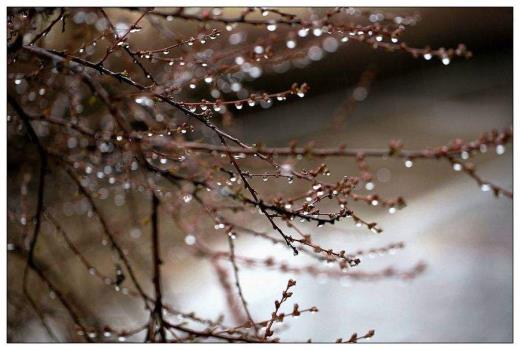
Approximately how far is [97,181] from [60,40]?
70cm

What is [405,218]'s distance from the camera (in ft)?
11.5

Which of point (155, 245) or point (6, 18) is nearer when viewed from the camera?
point (6, 18)

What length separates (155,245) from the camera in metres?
1.32

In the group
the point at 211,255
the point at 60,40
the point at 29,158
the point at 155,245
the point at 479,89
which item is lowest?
the point at 155,245

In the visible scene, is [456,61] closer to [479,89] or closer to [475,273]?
[479,89]

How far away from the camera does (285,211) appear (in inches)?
37.4

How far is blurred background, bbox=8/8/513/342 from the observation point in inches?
100

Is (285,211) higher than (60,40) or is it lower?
lower

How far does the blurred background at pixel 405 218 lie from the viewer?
254 cm

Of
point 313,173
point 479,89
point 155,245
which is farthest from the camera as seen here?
point 479,89

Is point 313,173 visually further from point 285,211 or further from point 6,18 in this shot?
point 6,18

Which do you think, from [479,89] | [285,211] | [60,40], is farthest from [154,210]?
[479,89]

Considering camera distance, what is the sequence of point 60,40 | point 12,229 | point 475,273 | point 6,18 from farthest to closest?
point 475,273 < point 60,40 < point 12,229 < point 6,18

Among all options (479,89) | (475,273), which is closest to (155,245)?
(475,273)
